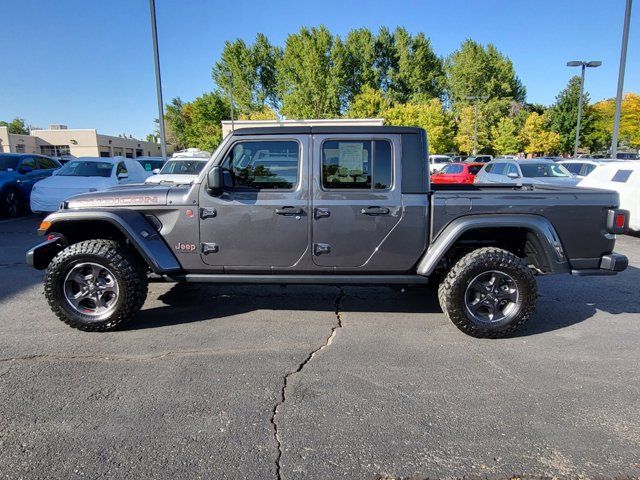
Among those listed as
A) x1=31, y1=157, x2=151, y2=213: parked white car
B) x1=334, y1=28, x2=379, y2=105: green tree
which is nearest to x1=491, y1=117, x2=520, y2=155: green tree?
x1=334, y1=28, x2=379, y2=105: green tree

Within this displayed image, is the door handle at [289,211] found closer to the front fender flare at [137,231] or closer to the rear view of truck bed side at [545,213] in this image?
the front fender flare at [137,231]

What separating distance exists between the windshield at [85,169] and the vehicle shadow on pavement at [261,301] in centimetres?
743

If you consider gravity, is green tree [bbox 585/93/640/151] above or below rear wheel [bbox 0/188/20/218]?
above

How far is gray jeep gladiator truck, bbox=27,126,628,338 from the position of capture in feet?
12.8

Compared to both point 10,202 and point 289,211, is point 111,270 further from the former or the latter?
point 10,202

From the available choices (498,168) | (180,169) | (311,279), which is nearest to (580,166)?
(498,168)

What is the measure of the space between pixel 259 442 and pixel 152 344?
180 centimetres

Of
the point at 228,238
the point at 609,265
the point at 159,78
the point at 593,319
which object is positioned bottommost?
the point at 593,319

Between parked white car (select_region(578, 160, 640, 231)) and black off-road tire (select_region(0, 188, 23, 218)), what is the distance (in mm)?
14481

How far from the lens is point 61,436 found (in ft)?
8.39

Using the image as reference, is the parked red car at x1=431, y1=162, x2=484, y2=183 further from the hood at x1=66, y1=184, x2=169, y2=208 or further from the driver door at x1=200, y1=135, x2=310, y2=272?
the hood at x1=66, y1=184, x2=169, y2=208

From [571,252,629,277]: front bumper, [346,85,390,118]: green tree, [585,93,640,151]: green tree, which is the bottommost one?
[571,252,629,277]: front bumper

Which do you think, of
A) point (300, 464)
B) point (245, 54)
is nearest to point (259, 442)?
point (300, 464)

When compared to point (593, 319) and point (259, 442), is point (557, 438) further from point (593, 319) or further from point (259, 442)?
point (593, 319)
